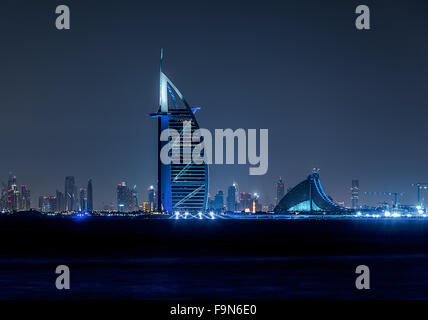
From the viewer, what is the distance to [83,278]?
35812 mm

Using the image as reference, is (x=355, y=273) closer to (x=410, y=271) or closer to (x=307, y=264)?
(x=410, y=271)

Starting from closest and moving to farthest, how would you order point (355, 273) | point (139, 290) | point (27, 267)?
point (139, 290) < point (355, 273) < point (27, 267)

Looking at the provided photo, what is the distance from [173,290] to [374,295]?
29.3ft

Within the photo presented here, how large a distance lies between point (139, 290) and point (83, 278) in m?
6.70
